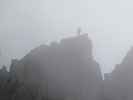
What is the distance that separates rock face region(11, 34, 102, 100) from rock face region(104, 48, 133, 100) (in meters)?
1.52

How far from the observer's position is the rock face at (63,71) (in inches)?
1177

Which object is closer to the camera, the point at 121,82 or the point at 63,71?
the point at 121,82

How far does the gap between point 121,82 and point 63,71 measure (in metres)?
8.02

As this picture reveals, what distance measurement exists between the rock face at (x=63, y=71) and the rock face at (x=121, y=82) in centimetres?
152

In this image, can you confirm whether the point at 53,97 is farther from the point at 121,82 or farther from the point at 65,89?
the point at 121,82

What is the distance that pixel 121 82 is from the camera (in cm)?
2831

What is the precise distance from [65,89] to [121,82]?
7.30 metres

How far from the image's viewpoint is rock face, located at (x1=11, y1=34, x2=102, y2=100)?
29.9m

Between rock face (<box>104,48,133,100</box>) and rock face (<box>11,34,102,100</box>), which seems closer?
rock face (<box>104,48,133,100</box>)

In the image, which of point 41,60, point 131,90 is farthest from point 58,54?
point 131,90

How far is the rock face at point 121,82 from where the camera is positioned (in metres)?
27.6

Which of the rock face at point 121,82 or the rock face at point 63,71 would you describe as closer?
the rock face at point 121,82

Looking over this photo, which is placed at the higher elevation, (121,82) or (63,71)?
(63,71)

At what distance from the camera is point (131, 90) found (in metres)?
27.3
